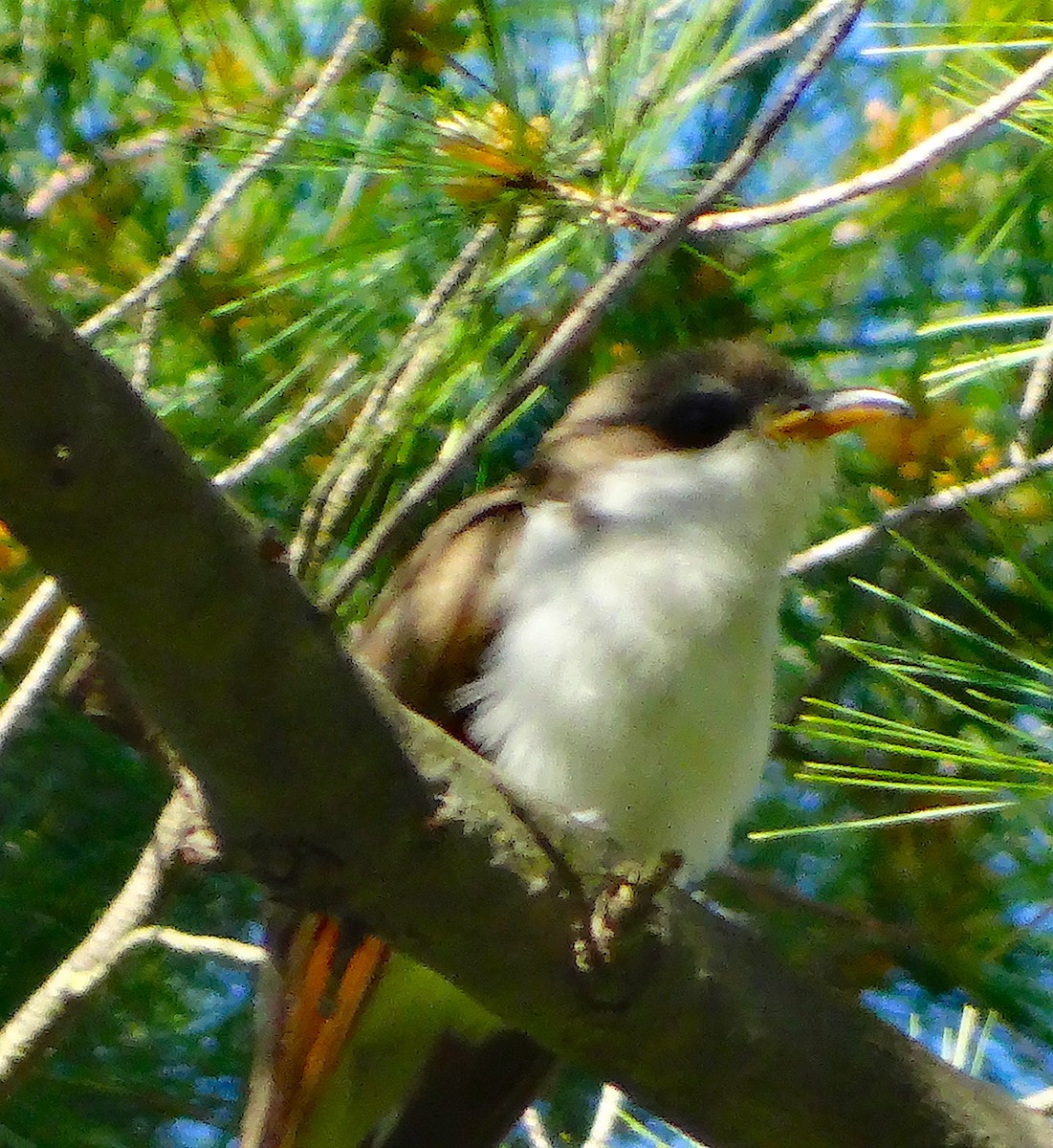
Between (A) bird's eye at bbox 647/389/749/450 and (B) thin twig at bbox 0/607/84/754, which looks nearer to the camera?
A: (B) thin twig at bbox 0/607/84/754

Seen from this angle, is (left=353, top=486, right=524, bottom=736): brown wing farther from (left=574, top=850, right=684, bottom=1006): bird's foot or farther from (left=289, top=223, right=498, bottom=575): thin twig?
(left=574, top=850, right=684, bottom=1006): bird's foot

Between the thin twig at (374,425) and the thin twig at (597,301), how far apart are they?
0.26 feet

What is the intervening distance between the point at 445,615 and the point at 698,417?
0.45m

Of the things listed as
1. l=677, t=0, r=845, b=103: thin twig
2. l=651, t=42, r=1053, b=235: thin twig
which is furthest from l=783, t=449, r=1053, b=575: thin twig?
l=677, t=0, r=845, b=103: thin twig

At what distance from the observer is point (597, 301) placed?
1.21 metres

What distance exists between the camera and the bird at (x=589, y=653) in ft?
5.00

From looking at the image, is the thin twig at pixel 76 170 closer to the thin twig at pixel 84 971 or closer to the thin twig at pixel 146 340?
the thin twig at pixel 146 340

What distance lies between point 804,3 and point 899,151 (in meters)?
0.22

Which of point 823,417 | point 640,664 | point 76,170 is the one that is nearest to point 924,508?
point 823,417

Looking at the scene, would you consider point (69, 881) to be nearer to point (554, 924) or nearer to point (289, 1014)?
point (289, 1014)

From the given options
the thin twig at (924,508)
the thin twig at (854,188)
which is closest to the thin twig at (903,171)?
the thin twig at (854,188)

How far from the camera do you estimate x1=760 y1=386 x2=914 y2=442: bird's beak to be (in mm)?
1821

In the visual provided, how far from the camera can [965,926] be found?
2.07 m

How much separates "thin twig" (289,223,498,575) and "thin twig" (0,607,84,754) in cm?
29
